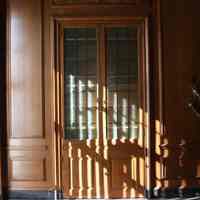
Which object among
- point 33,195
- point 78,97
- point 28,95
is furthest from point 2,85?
point 33,195

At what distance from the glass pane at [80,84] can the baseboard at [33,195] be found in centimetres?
81

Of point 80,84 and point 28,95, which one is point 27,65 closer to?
point 28,95

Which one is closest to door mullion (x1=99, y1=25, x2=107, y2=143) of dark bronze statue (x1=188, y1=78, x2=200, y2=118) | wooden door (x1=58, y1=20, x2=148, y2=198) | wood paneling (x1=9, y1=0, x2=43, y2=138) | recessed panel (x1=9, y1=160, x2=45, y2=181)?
wooden door (x1=58, y1=20, x2=148, y2=198)

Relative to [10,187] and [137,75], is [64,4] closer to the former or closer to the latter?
[137,75]

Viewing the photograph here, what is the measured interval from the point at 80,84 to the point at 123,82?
60cm

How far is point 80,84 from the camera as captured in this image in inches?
207

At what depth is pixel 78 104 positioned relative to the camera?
525 cm

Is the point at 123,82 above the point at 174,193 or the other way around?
above

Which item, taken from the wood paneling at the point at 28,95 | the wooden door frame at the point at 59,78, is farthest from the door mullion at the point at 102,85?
the wood paneling at the point at 28,95

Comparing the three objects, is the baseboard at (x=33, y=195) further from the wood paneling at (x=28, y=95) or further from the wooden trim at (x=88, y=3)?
the wooden trim at (x=88, y=3)

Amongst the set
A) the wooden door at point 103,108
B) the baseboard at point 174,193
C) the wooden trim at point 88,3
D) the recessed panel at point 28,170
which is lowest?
the baseboard at point 174,193

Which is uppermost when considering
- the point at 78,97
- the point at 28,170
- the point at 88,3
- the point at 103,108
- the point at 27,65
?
the point at 88,3

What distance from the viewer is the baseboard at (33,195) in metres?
5.19

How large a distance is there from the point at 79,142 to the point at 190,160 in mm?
1571
